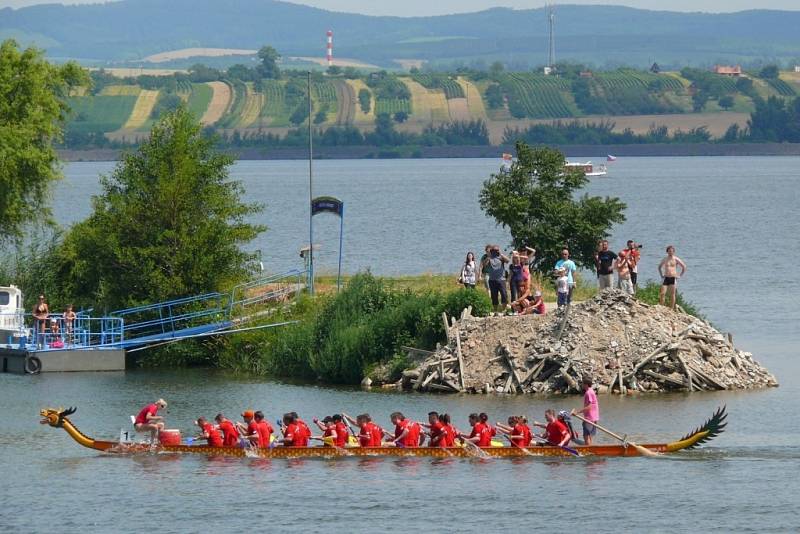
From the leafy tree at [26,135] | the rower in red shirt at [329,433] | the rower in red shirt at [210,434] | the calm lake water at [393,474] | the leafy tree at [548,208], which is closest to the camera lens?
the calm lake water at [393,474]

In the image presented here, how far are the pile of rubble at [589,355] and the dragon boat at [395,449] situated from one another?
5592 mm

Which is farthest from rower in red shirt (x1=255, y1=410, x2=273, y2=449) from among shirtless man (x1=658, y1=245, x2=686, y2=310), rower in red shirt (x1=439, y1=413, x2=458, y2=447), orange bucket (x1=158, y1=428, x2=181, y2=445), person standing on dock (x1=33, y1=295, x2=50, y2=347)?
person standing on dock (x1=33, y1=295, x2=50, y2=347)

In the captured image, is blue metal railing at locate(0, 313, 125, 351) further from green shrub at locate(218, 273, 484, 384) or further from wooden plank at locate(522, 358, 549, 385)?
wooden plank at locate(522, 358, 549, 385)

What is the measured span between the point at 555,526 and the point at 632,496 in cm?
272

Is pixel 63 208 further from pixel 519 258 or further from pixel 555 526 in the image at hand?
pixel 555 526

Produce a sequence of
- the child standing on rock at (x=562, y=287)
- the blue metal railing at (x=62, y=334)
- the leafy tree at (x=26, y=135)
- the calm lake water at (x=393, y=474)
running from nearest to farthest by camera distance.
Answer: the calm lake water at (x=393, y=474) < the child standing on rock at (x=562, y=287) < the blue metal railing at (x=62, y=334) < the leafy tree at (x=26, y=135)

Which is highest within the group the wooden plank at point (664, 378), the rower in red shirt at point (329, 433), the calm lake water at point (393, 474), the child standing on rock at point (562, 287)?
the child standing on rock at point (562, 287)

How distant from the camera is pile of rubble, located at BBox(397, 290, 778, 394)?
40.8 m

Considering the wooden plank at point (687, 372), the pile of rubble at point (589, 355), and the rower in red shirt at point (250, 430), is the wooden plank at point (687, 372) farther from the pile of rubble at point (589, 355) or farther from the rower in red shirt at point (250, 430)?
the rower in red shirt at point (250, 430)

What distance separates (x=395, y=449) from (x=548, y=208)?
59.2 feet

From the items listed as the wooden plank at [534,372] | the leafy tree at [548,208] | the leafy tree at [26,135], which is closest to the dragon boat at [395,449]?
the wooden plank at [534,372]

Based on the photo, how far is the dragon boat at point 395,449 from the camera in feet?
112

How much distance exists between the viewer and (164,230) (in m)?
49.8

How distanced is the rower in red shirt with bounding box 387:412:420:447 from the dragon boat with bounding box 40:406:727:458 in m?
0.19
